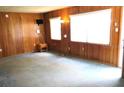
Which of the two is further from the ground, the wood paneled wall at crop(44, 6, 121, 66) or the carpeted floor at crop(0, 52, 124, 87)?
the wood paneled wall at crop(44, 6, 121, 66)

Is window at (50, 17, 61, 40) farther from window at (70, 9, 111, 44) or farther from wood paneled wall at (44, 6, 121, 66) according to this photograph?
window at (70, 9, 111, 44)

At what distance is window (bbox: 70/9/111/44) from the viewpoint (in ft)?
15.3

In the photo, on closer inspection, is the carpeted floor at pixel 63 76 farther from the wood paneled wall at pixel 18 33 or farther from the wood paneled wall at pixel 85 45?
the wood paneled wall at pixel 18 33

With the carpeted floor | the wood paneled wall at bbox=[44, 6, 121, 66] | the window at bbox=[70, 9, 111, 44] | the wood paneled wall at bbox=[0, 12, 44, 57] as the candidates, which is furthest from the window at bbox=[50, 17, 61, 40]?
the carpeted floor

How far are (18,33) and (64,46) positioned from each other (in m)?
2.67

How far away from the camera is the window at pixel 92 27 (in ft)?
15.3

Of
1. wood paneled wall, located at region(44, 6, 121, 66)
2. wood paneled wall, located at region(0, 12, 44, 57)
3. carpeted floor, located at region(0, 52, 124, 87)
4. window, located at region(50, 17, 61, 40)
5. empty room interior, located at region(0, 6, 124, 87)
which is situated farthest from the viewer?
window, located at region(50, 17, 61, 40)

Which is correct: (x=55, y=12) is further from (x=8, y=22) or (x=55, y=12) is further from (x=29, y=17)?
(x=8, y=22)

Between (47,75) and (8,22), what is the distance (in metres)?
4.35

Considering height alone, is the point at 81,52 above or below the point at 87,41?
below

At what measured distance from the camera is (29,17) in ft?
24.3

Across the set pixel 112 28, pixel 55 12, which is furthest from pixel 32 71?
pixel 55 12

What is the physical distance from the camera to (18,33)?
7.11m

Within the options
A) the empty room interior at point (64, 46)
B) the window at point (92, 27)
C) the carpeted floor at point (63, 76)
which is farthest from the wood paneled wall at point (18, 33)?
the carpeted floor at point (63, 76)
